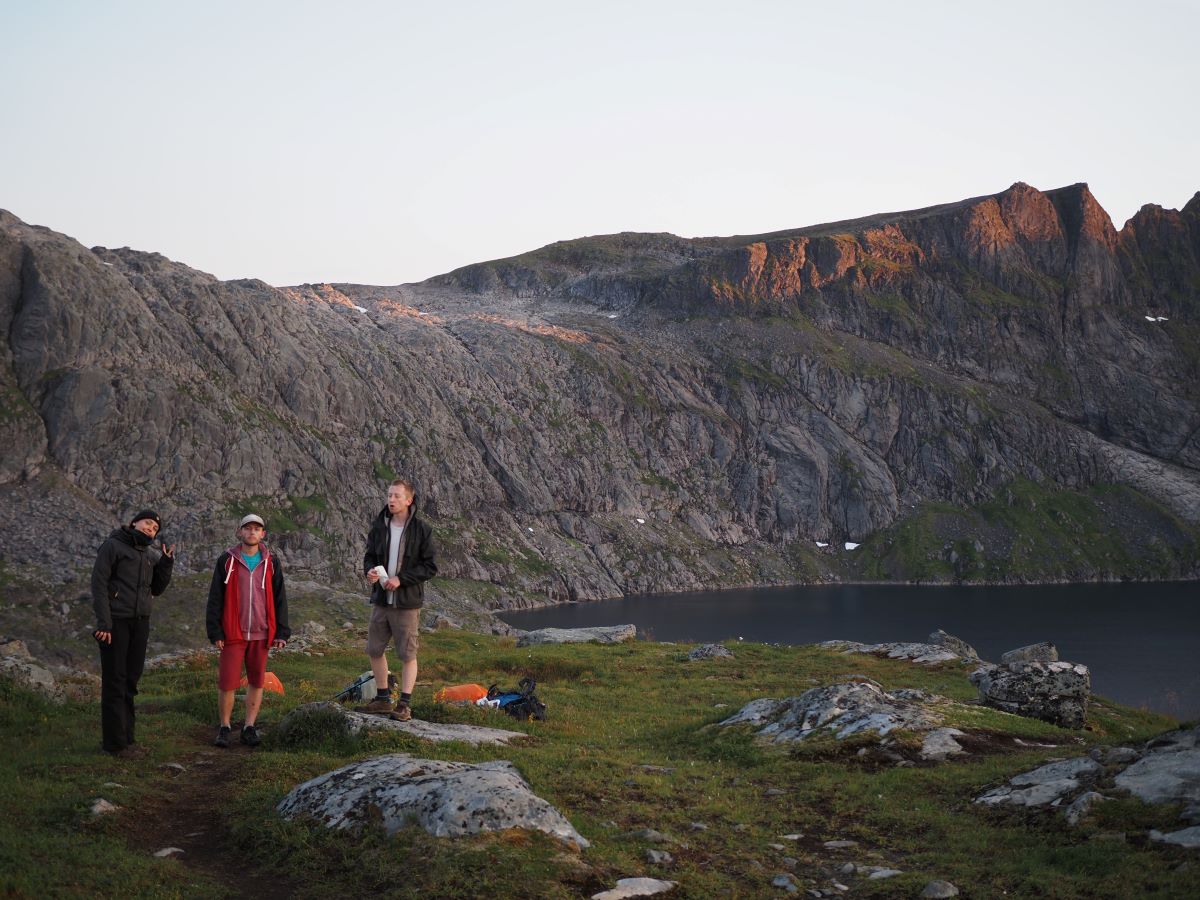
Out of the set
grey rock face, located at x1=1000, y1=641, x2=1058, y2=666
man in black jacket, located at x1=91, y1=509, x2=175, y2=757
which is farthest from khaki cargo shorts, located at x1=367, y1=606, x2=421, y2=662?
grey rock face, located at x1=1000, y1=641, x2=1058, y2=666

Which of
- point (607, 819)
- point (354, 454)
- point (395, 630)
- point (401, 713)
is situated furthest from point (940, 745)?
point (354, 454)

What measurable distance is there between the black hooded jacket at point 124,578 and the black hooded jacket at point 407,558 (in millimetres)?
3702

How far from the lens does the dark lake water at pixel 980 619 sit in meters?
96.3

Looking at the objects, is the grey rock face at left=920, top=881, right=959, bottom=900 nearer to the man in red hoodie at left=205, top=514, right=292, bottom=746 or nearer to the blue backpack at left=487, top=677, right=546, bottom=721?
the man in red hoodie at left=205, top=514, right=292, bottom=746

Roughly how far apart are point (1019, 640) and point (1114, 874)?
365 ft

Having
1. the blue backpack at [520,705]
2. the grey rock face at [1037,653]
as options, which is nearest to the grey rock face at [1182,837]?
the blue backpack at [520,705]

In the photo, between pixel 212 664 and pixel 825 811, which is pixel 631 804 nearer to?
pixel 825 811

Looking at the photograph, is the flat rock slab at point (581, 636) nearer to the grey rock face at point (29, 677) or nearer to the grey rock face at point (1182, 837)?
the grey rock face at point (29, 677)

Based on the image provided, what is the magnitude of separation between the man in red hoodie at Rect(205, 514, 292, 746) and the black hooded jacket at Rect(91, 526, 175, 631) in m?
1.08

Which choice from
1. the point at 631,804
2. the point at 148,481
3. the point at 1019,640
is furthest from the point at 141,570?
the point at 1019,640

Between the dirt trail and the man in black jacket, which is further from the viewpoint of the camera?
the man in black jacket

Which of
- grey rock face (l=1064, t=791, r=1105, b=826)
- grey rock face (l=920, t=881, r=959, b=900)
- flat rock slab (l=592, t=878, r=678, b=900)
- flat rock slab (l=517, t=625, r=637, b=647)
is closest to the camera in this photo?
flat rock slab (l=592, t=878, r=678, b=900)

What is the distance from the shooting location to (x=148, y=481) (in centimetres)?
11262

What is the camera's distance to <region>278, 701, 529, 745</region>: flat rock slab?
662 inches
